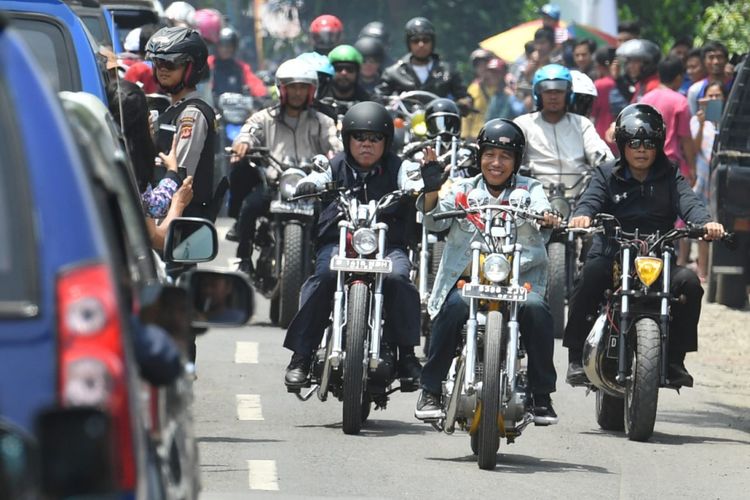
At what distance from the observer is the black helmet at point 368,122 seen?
10.7 meters

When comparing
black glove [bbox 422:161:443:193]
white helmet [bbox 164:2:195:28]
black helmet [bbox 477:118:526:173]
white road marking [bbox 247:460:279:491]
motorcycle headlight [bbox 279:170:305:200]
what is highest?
white helmet [bbox 164:2:195:28]

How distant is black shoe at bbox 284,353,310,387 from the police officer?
85 cm

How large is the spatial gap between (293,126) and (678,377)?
4.91m

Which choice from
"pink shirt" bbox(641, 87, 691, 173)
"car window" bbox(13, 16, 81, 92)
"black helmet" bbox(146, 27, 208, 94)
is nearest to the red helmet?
"pink shirt" bbox(641, 87, 691, 173)

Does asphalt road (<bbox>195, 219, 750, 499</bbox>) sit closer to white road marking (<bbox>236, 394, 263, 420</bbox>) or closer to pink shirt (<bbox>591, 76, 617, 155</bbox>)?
white road marking (<bbox>236, 394, 263, 420</bbox>)

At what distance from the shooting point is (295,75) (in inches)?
564

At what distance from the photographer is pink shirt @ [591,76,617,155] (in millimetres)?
20469

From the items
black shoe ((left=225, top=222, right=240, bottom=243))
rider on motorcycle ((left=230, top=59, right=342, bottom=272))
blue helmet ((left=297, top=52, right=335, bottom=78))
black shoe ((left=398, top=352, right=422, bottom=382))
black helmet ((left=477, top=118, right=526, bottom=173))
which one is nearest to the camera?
black helmet ((left=477, top=118, right=526, bottom=173))

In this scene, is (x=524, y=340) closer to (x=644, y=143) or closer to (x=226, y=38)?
(x=644, y=143)

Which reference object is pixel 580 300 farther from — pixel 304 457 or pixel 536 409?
Answer: pixel 304 457

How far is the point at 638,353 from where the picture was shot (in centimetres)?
995

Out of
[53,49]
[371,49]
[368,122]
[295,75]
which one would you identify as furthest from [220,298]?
[371,49]

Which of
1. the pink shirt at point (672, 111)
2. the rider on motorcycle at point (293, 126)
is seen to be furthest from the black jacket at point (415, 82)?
the rider on motorcycle at point (293, 126)

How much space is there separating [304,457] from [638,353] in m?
1.80
